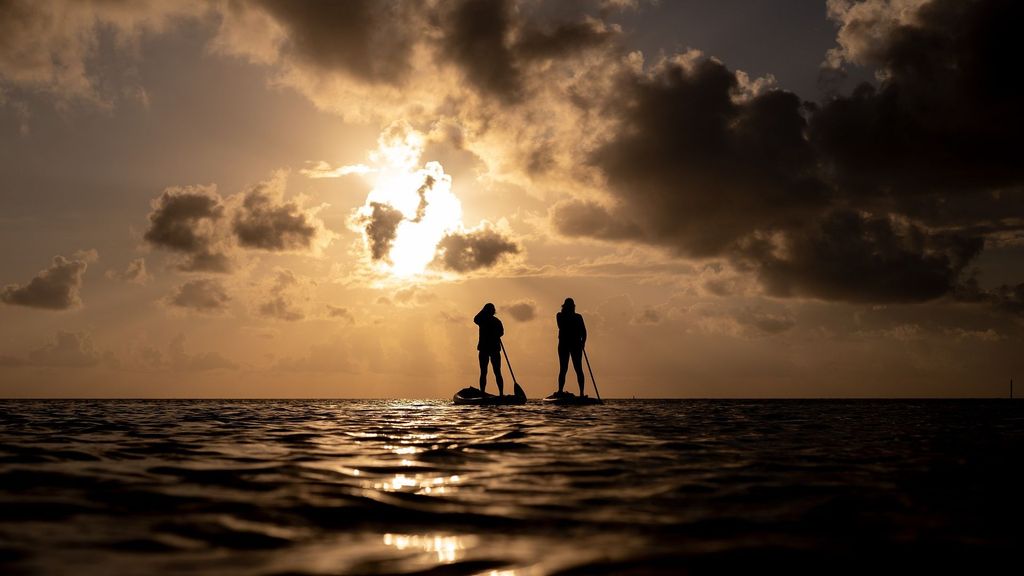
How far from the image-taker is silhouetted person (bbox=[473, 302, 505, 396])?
995 inches

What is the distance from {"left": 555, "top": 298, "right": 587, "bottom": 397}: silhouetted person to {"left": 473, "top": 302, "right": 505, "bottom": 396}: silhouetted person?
240 centimetres

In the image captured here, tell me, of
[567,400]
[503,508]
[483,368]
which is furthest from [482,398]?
[503,508]

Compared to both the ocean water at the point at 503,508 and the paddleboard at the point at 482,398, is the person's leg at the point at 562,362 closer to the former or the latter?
the paddleboard at the point at 482,398

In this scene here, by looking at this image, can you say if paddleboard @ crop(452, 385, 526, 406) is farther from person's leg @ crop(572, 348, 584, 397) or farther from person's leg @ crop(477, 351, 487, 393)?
person's leg @ crop(572, 348, 584, 397)

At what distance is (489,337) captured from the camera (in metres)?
25.4

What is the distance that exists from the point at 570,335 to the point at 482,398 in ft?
13.1

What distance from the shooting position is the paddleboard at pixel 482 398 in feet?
80.6

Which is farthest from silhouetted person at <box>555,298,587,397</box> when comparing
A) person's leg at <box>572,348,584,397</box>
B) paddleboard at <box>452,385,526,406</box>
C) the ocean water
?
the ocean water

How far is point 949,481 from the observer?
5.55 meters

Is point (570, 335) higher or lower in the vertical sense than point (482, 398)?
higher

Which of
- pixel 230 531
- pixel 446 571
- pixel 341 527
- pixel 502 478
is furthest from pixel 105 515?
pixel 502 478

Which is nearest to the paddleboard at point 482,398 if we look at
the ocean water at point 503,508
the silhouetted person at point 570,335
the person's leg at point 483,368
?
the person's leg at point 483,368

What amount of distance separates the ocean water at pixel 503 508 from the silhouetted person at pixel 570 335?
15.9 m

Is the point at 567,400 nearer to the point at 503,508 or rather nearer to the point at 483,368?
the point at 483,368
